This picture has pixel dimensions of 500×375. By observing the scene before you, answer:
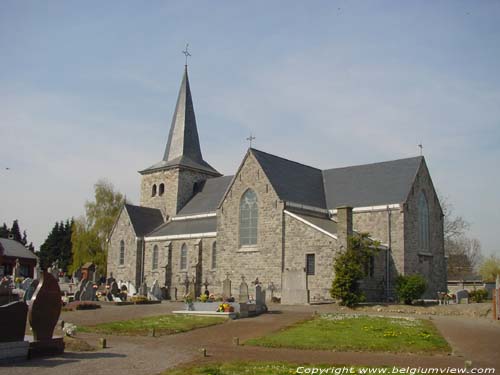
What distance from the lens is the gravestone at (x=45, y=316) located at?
1330 cm

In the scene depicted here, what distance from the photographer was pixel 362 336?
56.3 feet

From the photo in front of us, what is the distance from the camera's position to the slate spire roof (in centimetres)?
5159

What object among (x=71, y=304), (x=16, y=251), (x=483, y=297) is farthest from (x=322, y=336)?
(x=16, y=251)

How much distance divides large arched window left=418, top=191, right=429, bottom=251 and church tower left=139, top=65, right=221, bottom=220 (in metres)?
20.9

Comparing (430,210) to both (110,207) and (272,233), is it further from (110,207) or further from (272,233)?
(110,207)

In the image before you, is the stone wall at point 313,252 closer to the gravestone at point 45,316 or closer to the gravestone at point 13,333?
the gravestone at point 45,316

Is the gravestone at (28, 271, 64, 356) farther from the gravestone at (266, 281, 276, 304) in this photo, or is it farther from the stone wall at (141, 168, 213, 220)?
the stone wall at (141, 168, 213, 220)

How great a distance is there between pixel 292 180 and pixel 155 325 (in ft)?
65.8

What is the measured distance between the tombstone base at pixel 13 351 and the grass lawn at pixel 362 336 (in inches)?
251

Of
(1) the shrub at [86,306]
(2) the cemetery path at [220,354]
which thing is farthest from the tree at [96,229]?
(2) the cemetery path at [220,354]

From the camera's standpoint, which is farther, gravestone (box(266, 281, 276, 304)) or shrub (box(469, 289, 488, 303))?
shrub (box(469, 289, 488, 303))

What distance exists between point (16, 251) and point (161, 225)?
23.9m

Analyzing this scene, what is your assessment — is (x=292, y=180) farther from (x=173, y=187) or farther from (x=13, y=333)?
(x=13, y=333)

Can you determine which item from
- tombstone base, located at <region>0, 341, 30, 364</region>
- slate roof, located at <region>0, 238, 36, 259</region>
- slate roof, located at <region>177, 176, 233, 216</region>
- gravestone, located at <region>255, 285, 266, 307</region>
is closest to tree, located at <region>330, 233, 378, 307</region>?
gravestone, located at <region>255, 285, 266, 307</region>
